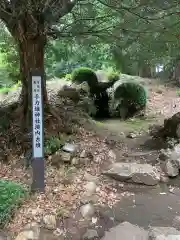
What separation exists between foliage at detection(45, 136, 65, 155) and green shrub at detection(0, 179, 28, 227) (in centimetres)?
96

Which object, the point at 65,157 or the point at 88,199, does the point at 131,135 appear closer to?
the point at 65,157

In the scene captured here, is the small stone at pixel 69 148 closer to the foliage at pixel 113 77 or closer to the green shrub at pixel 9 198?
the green shrub at pixel 9 198

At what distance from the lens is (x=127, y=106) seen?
29.3 ft

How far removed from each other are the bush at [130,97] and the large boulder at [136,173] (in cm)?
388

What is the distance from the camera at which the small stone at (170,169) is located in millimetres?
5071

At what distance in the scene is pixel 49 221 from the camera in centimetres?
392

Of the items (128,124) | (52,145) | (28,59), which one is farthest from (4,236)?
(128,124)

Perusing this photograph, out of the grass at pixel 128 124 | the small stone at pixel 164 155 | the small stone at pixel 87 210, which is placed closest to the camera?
the small stone at pixel 87 210

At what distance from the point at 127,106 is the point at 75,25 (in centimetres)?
413

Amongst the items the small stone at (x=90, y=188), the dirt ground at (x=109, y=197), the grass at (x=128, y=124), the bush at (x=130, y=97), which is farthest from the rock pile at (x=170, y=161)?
the bush at (x=130, y=97)

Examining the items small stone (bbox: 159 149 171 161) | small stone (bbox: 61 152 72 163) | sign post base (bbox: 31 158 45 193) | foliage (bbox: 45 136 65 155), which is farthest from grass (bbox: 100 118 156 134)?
sign post base (bbox: 31 158 45 193)

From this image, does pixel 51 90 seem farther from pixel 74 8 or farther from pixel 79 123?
pixel 74 8

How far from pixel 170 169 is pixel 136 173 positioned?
544mm

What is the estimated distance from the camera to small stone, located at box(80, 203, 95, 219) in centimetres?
410
